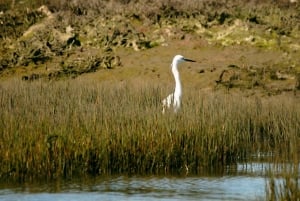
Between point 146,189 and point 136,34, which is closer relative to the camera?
point 146,189

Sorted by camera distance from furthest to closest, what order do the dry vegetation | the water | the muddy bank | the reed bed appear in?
the muddy bank → the dry vegetation → the reed bed → the water

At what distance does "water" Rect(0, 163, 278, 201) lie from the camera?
10961 mm

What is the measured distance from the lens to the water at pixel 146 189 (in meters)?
11.0

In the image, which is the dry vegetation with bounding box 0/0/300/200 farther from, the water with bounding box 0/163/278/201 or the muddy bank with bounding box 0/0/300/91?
the water with bounding box 0/163/278/201

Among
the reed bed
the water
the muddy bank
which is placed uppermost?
the muddy bank

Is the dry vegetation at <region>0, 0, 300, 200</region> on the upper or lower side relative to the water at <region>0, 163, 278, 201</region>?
upper

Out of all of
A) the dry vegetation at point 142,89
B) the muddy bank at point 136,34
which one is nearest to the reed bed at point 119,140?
the dry vegetation at point 142,89

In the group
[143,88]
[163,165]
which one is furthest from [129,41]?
[163,165]

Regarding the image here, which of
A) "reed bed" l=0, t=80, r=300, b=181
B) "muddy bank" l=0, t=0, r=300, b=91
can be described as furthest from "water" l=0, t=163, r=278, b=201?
"muddy bank" l=0, t=0, r=300, b=91

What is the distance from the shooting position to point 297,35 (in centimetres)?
2338

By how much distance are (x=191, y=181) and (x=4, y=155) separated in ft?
8.64

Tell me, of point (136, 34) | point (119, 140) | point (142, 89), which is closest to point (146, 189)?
point (119, 140)

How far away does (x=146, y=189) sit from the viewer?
11430mm

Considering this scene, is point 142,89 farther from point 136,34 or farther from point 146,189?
point 136,34
